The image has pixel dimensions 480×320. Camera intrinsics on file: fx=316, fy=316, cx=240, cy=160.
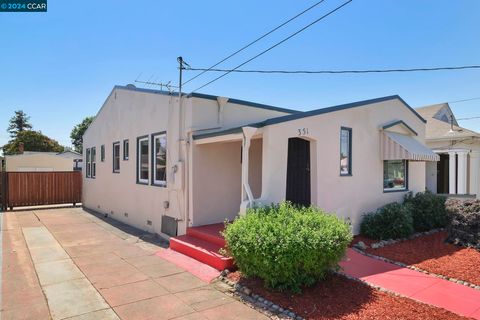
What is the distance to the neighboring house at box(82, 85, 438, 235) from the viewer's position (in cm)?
750

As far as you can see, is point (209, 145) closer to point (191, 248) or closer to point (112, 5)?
point (191, 248)

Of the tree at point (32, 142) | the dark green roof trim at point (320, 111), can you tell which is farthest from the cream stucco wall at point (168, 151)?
the tree at point (32, 142)

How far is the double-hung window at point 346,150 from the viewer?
870cm

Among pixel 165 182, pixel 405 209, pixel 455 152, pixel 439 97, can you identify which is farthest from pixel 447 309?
pixel 439 97

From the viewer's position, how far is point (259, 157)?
9844 mm

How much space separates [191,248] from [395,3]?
7.99 m

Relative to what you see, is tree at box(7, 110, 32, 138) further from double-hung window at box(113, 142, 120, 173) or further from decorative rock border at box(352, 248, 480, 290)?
decorative rock border at box(352, 248, 480, 290)

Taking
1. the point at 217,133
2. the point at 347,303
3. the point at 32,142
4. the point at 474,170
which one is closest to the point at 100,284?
the point at 217,133

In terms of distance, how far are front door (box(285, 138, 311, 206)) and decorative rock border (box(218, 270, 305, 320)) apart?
3289 millimetres

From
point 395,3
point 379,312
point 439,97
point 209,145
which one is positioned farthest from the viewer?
point 439,97

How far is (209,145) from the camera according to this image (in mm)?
9039

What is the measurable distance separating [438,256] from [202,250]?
543cm

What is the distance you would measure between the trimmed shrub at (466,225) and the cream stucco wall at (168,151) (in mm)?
5952

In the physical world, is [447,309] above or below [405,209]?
below
